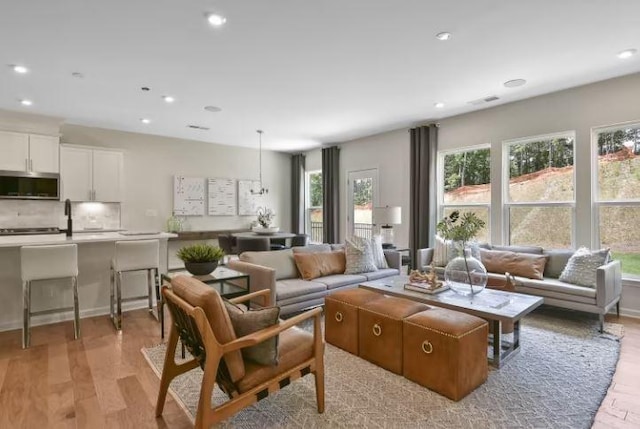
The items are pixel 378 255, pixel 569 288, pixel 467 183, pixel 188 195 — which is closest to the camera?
pixel 569 288

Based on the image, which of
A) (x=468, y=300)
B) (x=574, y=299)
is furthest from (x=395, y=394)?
(x=574, y=299)

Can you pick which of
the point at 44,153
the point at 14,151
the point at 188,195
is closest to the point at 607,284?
the point at 188,195

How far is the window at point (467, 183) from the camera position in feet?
17.9

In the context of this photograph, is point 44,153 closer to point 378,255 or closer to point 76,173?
point 76,173

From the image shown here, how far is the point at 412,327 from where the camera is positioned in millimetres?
2490

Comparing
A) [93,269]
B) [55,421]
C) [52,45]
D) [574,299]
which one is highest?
[52,45]

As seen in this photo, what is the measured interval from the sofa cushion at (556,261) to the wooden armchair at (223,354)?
3.54 meters

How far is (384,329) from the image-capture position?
8.87 feet

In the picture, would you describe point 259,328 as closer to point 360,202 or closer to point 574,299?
point 574,299

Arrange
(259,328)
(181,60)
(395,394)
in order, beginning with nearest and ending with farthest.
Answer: (259,328), (395,394), (181,60)

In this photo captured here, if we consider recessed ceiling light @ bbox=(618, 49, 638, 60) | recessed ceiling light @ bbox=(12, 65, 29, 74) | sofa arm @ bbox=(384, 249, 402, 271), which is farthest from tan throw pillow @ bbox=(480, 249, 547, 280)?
recessed ceiling light @ bbox=(12, 65, 29, 74)

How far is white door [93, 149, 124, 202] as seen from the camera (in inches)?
239

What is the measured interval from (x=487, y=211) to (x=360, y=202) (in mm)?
2658

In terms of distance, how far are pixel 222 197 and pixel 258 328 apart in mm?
6256
